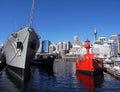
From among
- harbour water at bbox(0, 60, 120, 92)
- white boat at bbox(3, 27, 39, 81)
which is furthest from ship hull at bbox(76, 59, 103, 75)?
white boat at bbox(3, 27, 39, 81)

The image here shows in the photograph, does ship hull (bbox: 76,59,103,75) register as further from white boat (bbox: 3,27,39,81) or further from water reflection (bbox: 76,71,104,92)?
white boat (bbox: 3,27,39,81)

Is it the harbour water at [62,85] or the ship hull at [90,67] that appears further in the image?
the ship hull at [90,67]

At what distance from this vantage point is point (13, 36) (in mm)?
35938

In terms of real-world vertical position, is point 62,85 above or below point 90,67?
below

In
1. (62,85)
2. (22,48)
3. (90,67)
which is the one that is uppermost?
(22,48)

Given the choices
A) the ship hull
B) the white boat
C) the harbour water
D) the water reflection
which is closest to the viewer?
the harbour water

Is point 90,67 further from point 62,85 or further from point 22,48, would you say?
point 22,48

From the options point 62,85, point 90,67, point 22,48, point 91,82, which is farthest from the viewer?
point 90,67

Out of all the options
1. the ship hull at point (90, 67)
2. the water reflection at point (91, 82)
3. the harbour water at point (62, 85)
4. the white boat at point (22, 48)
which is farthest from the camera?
the ship hull at point (90, 67)

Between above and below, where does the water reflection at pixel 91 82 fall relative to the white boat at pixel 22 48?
below

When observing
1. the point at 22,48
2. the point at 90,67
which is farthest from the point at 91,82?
the point at 22,48

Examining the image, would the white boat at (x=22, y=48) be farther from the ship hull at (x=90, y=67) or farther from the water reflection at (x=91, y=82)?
the ship hull at (x=90, y=67)

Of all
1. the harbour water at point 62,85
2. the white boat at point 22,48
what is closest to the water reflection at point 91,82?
the harbour water at point 62,85

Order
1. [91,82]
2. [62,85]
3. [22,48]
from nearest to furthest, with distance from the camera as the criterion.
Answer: [62,85] < [91,82] < [22,48]
